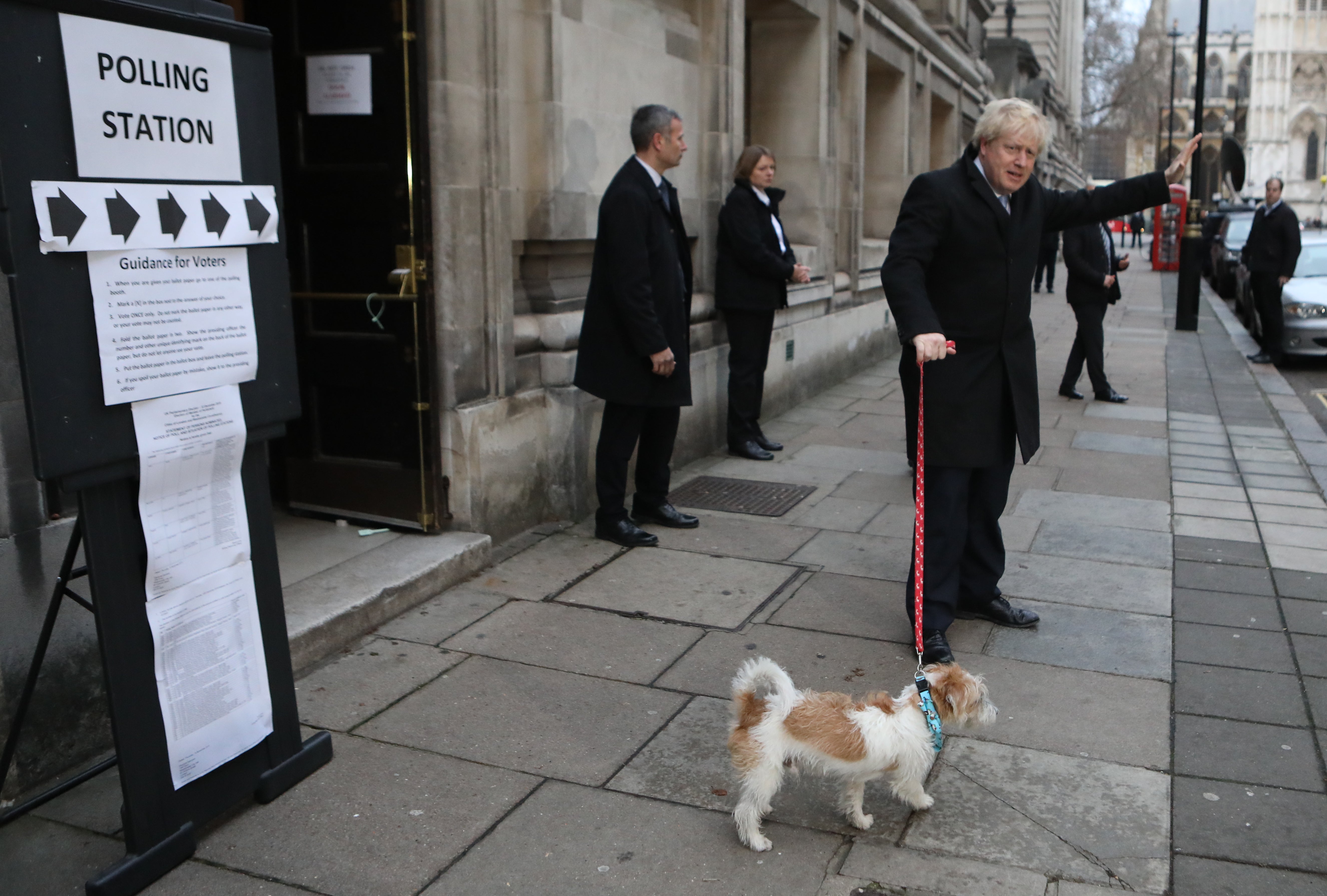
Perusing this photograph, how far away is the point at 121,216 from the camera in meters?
2.78

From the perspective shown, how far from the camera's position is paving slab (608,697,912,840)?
3291 mm

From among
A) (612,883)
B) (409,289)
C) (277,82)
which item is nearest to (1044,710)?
(612,883)

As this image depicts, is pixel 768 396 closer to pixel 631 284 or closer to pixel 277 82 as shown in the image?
pixel 631 284

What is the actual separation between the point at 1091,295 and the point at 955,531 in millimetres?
6589

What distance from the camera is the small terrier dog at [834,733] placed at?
119 inches

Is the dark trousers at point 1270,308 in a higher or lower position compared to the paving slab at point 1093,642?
higher

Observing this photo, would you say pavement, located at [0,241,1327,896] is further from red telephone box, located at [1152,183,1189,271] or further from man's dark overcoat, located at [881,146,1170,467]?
red telephone box, located at [1152,183,1189,271]

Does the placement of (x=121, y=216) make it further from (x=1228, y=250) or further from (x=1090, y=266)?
(x=1228, y=250)

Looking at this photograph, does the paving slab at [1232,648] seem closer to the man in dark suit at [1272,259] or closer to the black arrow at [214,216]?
the black arrow at [214,216]

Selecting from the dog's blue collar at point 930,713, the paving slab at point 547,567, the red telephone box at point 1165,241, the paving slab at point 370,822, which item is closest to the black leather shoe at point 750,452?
the paving slab at point 547,567

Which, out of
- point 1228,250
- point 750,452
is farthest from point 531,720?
point 1228,250

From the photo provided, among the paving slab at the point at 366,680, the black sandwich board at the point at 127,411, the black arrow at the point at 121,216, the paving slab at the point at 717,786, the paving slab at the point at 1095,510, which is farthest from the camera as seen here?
the paving slab at the point at 1095,510

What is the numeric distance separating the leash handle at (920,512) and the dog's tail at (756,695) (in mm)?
772

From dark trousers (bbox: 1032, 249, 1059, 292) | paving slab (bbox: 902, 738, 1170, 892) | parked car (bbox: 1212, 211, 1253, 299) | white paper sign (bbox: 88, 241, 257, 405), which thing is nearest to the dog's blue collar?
paving slab (bbox: 902, 738, 1170, 892)
